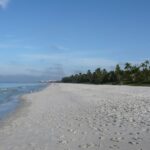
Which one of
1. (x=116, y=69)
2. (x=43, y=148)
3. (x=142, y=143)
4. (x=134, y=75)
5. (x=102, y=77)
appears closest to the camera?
(x=142, y=143)

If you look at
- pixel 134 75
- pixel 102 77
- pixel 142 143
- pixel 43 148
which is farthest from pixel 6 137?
pixel 102 77

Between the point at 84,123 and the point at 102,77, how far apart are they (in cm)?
13494

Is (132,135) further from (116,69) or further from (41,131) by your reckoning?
(116,69)

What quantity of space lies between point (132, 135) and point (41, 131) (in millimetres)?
4404

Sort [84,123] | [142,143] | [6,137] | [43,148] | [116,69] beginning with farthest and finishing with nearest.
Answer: [116,69], [84,123], [6,137], [43,148], [142,143]

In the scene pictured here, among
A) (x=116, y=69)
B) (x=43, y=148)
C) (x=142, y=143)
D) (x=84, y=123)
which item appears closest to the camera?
(x=142, y=143)

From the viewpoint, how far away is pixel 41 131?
14.5 metres

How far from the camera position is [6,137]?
1370 cm

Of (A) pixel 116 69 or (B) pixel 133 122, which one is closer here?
(B) pixel 133 122

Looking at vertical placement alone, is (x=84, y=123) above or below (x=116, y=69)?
below

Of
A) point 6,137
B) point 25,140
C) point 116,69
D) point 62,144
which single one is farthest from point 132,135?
point 116,69

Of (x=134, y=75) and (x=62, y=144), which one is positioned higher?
(x=134, y=75)

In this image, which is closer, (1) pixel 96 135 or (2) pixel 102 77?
(1) pixel 96 135

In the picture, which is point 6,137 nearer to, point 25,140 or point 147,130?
point 25,140
